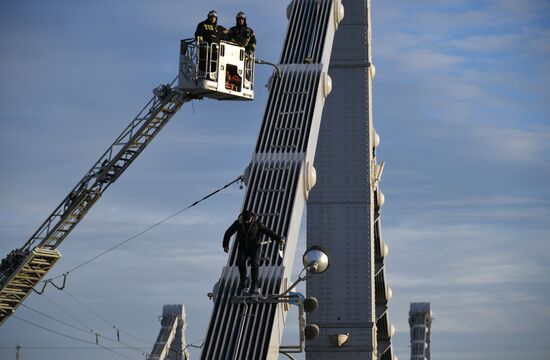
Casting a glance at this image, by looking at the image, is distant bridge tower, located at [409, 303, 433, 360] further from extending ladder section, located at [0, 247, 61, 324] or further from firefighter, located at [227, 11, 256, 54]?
firefighter, located at [227, 11, 256, 54]

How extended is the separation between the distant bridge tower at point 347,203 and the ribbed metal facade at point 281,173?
685cm

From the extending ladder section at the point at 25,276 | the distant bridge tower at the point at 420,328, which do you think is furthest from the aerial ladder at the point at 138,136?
the distant bridge tower at the point at 420,328

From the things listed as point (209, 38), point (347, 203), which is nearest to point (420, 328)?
point (347, 203)

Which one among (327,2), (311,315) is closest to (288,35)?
(327,2)

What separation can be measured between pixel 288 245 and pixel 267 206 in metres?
1.22

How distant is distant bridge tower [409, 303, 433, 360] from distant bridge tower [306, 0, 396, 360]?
13065mm

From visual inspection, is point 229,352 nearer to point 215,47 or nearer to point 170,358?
point 215,47

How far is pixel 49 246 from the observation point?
132 ft

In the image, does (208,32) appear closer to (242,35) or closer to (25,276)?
(242,35)

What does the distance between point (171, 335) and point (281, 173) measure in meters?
24.7

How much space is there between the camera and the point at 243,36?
29688 millimetres

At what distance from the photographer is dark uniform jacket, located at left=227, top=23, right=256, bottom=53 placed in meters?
29.6

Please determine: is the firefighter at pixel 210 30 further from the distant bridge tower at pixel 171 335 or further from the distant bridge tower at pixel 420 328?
the distant bridge tower at pixel 420 328

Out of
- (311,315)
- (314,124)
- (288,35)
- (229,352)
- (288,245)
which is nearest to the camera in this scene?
(229,352)
